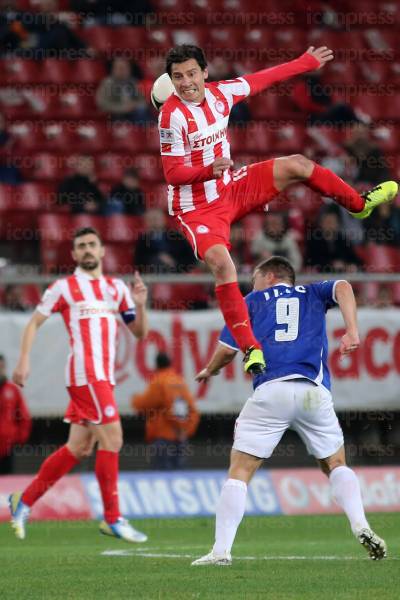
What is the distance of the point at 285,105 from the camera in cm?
1834

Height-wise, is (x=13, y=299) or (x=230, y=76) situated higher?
(x=230, y=76)

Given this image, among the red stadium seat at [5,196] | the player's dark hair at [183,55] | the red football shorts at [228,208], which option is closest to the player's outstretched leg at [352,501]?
the red football shorts at [228,208]

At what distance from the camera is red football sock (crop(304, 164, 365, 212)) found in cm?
791

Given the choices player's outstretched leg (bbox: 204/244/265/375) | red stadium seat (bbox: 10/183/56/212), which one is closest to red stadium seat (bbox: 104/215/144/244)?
red stadium seat (bbox: 10/183/56/212)

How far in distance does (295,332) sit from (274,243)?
669cm

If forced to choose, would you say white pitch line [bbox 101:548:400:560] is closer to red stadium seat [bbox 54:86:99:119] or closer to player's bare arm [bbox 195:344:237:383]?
player's bare arm [bbox 195:344:237:383]

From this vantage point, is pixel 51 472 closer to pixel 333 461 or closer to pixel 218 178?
pixel 333 461

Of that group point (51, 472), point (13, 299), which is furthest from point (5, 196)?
point (51, 472)

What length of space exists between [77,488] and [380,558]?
596 cm

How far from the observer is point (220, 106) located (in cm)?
797

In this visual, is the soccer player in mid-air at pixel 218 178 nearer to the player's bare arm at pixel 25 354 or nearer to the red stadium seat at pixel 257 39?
the player's bare arm at pixel 25 354

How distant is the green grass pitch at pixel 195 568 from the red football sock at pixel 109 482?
25 cm

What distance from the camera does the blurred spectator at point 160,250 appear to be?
47.1 ft

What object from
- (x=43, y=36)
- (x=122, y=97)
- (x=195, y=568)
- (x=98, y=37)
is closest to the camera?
(x=195, y=568)
